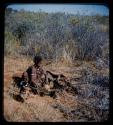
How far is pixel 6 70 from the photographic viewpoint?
198 cm

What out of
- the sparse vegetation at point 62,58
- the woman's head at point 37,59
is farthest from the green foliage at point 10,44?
the woman's head at point 37,59

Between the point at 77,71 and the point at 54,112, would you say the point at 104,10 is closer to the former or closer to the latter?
the point at 77,71

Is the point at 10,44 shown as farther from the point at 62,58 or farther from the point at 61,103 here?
the point at 61,103

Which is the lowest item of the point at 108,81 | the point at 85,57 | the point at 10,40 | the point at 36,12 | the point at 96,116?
the point at 96,116

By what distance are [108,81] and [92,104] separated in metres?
0.20

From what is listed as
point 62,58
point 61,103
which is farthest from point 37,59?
point 61,103

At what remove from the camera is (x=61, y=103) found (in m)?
1.95

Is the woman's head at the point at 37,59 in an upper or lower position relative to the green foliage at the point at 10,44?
lower

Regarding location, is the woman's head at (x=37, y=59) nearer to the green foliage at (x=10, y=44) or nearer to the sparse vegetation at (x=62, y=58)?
the sparse vegetation at (x=62, y=58)

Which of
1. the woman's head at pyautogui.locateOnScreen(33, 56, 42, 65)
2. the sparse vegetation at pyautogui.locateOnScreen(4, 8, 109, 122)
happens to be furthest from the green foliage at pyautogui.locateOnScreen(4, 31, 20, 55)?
the woman's head at pyautogui.locateOnScreen(33, 56, 42, 65)

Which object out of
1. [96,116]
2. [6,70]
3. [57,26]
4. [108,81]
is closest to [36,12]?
[57,26]

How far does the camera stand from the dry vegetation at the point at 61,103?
6.40 feet

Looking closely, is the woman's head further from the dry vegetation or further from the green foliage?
the green foliage

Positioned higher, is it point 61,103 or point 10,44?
Result: point 10,44
